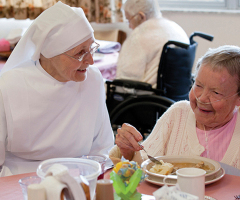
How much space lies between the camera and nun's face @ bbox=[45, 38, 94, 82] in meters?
1.70

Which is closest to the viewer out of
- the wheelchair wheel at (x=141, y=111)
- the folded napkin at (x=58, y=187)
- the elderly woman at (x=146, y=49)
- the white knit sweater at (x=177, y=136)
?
the folded napkin at (x=58, y=187)

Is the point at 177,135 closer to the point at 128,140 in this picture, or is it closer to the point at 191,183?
the point at 128,140

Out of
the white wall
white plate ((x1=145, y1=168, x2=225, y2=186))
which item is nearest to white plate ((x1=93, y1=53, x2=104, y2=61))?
the white wall

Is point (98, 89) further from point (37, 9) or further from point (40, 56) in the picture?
point (37, 9)

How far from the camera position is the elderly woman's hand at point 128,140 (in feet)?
4.56

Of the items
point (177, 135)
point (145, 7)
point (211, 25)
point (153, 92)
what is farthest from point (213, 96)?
point (211, 25)

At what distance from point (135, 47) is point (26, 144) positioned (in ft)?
5.11

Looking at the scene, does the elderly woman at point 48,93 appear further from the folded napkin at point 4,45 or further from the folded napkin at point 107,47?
the folded napkin at point 107,47

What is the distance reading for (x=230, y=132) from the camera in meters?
1.56

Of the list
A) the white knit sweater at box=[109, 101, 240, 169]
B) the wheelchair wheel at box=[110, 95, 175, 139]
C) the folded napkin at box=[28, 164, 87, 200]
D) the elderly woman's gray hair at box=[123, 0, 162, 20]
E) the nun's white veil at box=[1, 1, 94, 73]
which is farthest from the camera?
the elderly woman's gray hair at box=[123, 0, 162, 20]

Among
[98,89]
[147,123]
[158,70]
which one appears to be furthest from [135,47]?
[98,89]

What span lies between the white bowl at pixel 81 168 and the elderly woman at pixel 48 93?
2.46 ft

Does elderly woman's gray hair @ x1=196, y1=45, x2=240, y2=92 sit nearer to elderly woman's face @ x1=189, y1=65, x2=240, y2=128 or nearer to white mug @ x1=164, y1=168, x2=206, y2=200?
elderly woman's face @ x1=189, y1=65, x2=240, y2=128

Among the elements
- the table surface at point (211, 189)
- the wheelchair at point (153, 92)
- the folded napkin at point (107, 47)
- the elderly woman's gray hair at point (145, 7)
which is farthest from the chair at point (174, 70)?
the table surface at point (211, 189)
